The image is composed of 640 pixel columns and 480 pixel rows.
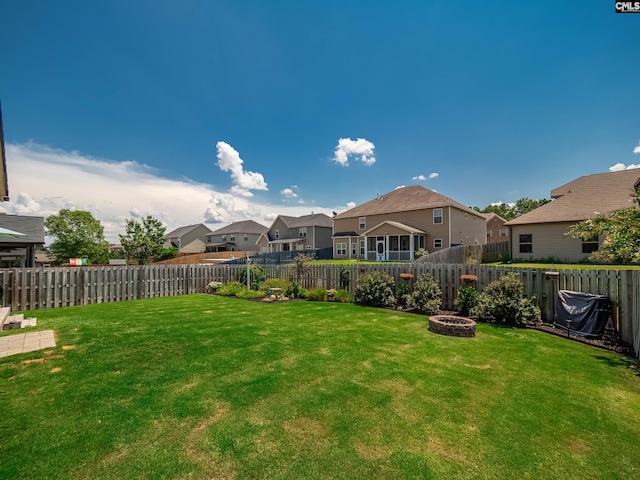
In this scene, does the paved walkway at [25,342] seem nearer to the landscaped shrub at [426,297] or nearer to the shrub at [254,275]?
the shrub at [254,275]

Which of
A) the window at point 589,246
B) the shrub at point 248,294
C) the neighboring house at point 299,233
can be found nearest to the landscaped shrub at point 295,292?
the shrub at point 248,294

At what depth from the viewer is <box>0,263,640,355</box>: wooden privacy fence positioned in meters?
6.04

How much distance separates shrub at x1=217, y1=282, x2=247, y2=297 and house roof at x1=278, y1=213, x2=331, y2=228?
102 ft

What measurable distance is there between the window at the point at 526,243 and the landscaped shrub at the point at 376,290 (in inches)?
708

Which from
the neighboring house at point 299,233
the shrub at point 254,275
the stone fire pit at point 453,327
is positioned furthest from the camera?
the neighboring house at point 299,233

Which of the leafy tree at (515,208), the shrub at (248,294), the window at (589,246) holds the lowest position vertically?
the shrub at (248,294)

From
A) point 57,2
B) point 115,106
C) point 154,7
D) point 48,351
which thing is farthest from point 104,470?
point 115,106

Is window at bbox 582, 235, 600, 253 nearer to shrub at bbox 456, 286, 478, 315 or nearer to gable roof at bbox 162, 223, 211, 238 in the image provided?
shrub at bbox 456, 286, 478, 315

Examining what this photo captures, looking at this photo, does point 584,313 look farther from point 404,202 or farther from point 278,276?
point 404,202

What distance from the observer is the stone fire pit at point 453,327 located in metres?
6.27

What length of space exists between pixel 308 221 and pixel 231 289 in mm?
33860

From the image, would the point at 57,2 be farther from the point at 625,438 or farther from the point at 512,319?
the point at 512,319

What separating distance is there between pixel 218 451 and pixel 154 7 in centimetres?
1361

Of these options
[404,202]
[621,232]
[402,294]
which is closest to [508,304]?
[621,232]
